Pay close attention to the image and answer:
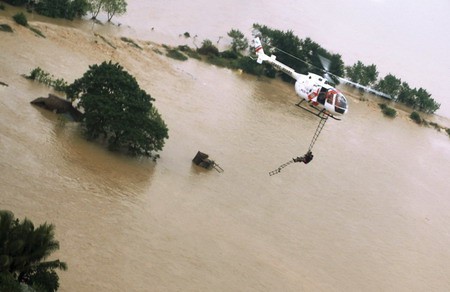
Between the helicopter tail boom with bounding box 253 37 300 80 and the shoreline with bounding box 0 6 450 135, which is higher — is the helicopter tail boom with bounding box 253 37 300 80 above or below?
above

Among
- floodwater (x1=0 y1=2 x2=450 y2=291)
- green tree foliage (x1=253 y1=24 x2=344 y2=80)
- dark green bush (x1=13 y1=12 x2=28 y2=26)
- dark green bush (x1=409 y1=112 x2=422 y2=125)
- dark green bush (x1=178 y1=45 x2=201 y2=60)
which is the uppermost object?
green tree foliage (x1=253 y1=24 x2=344 y2=80)

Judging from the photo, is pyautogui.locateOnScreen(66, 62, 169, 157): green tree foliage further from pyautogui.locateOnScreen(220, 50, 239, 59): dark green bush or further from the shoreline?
pyautogui.locateOnScreen(220, 50, 239, 59): dark green bush

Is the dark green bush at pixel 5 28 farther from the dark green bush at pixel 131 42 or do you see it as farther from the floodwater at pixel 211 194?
the dark green bush at pixel 131 42

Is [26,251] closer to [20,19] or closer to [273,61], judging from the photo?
[273,61]

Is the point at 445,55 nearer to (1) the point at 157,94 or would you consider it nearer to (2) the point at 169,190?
(1) the point at 157,94

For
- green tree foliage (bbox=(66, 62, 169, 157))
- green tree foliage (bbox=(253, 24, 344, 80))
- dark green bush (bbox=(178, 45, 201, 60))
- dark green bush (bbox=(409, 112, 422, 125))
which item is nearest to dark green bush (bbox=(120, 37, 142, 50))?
dark green bush (bbox=(178, 45, 201, 60))

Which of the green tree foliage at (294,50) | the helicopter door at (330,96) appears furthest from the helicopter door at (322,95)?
the green tree foliage at (294,50)

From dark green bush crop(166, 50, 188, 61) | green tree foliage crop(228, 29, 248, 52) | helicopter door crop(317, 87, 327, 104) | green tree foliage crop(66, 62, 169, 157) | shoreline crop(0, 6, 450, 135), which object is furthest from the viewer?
green tree foliage crop(228, 29, 248, 52)
